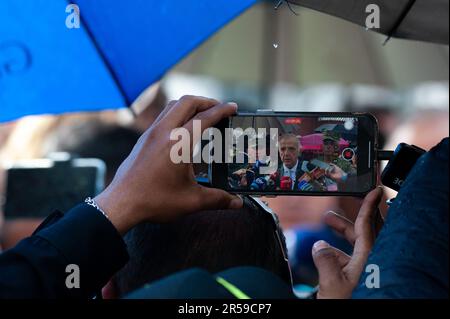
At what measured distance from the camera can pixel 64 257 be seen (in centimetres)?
119

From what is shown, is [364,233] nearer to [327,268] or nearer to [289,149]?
[327,268]

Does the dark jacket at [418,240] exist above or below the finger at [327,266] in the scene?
above

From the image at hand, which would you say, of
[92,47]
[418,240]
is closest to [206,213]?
[418,240]

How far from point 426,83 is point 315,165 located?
3.83m

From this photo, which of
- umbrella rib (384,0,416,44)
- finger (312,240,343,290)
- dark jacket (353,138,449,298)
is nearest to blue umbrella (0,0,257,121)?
umbrella rib (384,0,416,44)

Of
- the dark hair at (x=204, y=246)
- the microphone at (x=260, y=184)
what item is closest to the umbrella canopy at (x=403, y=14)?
the microphone at (x=260, y=184)

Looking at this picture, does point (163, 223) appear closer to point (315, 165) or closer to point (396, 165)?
point (315, 165)

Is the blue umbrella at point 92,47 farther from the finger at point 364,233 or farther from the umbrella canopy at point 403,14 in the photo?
the finger at point 364,233

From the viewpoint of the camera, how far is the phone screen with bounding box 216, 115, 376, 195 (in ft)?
4.85

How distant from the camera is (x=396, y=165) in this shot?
1.34 metres

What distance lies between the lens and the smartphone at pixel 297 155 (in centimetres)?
148

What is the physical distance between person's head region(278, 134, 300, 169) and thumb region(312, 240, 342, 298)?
0.67 ft

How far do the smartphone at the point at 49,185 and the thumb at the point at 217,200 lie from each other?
1.55m
